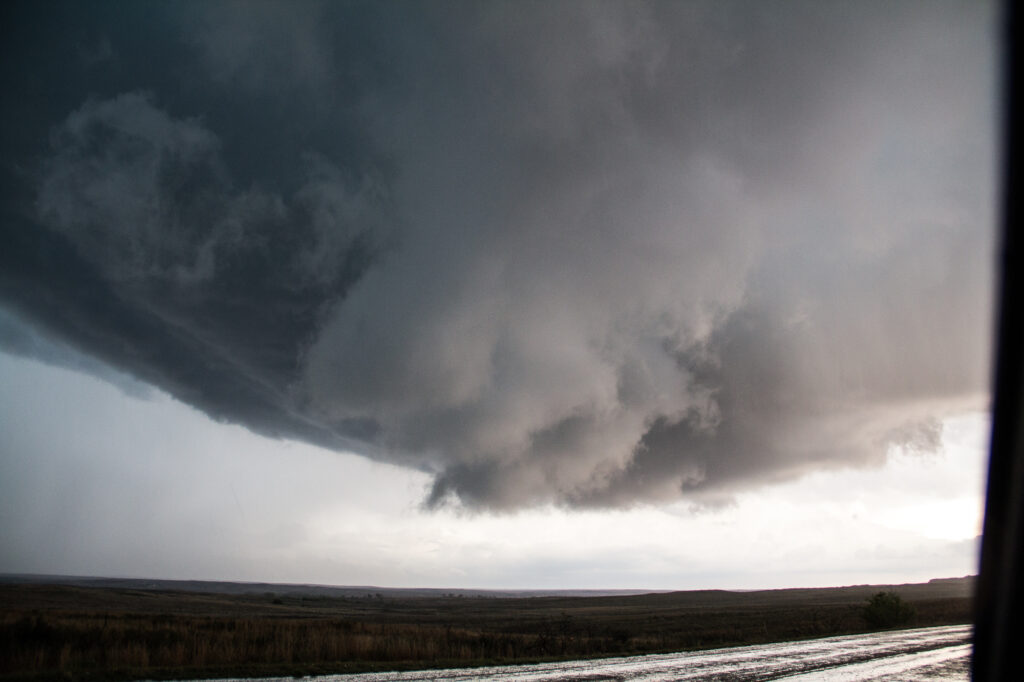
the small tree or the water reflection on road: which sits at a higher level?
the water reflection on road

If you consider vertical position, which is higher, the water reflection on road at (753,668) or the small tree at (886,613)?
the water reflection on road at (753,668)

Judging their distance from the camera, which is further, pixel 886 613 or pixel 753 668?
pixel 886 613

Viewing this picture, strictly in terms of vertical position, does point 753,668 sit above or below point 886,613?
above

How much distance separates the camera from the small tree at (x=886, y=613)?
45625 millimetres

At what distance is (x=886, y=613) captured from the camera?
45.8 meters

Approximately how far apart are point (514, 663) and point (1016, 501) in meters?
22.1

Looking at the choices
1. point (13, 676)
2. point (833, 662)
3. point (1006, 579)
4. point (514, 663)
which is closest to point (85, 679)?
point (13, 676)

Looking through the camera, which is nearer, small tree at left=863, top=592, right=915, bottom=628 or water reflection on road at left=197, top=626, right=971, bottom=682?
water reflection on road at left=197, top=626, right=971, bottom=682

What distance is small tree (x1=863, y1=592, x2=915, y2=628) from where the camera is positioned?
4562 centimetres

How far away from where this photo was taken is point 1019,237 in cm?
337

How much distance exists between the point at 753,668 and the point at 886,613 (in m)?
33.7

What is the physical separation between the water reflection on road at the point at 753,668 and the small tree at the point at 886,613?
20.1 metres

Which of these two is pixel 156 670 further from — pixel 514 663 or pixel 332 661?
pixel 514 663

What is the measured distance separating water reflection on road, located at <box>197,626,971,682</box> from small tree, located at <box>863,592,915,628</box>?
20096 millimetres
